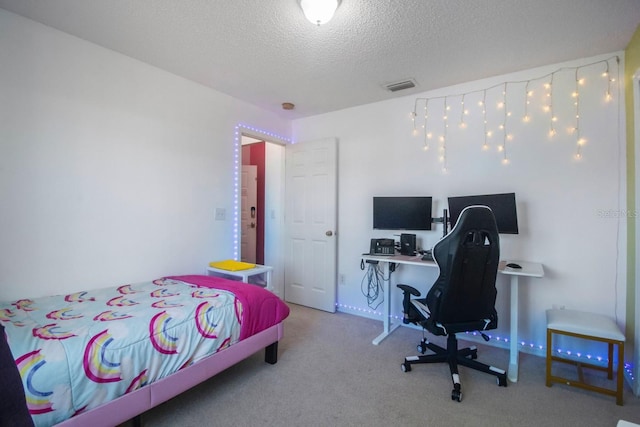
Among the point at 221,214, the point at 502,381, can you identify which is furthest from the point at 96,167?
the point at 502,381

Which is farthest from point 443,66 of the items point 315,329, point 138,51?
point 315,329

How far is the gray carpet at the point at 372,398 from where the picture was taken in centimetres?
175

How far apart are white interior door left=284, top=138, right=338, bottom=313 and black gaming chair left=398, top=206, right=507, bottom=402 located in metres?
1.67

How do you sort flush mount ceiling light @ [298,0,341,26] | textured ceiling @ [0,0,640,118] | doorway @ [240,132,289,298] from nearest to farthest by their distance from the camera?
flush mount ceiling light @ [298,0,341,26] < textured ceiling @ [0,0,640,118] < doorway @ [240,132,289,298]

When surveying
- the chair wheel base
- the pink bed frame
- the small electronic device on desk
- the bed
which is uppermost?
the small electronic device on desk

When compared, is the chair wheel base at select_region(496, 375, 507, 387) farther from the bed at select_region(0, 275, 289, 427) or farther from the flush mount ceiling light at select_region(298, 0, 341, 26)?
the flush mount ceiling light at select_region(298, 0, 341, 26)

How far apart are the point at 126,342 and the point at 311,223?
253 centimetres

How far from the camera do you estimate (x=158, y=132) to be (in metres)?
2.66

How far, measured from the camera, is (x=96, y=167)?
2.29 m

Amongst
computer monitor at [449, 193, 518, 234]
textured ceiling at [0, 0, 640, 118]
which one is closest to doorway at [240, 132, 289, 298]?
textured ceiling at [0, 0, 640, 118]

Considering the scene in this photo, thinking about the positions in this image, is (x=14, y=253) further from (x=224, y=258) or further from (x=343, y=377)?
(x=343, y=377)

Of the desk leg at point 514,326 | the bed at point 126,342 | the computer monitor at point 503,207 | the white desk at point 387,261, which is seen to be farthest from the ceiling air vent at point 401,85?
the bed at point 126,342

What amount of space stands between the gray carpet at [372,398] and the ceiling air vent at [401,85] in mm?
2549

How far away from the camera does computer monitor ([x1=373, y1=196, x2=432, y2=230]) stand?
2.94 meters
